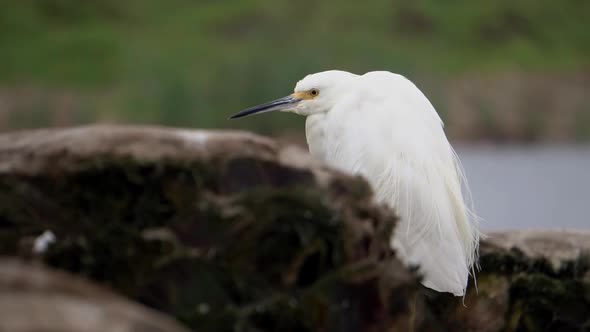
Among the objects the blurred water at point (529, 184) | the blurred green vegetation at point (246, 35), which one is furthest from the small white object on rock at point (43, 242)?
the blurred green vegetation at point (246, 35)

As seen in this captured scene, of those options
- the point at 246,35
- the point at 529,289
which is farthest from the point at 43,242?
the point at 246,35

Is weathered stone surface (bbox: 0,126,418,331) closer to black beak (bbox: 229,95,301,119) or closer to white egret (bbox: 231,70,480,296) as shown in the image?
white egret (bbox: 231,70,480,296)

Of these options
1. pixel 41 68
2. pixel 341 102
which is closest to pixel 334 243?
pixel 341 102

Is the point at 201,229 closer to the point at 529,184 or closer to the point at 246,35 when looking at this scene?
the point at 529,184

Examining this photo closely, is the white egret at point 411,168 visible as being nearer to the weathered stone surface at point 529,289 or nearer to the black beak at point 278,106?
the weathered stone surface at point 529,289

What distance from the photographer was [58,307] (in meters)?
1.74

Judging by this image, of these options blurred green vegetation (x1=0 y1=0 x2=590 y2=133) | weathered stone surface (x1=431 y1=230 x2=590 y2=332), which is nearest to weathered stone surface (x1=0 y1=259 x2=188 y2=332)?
weathered stone surface (x1=431 y1=230 x2=590 y2=332)

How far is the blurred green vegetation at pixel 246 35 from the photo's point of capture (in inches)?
857

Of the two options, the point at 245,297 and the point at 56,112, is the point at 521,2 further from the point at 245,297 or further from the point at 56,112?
the point at 245,297

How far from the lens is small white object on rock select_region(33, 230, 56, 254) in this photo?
2.32 m

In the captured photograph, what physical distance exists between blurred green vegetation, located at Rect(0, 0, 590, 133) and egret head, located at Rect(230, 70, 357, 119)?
13.2m

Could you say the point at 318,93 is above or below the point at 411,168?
above

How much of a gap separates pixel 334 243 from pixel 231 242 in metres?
0.26

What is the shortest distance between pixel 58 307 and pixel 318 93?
2493 millimetres
